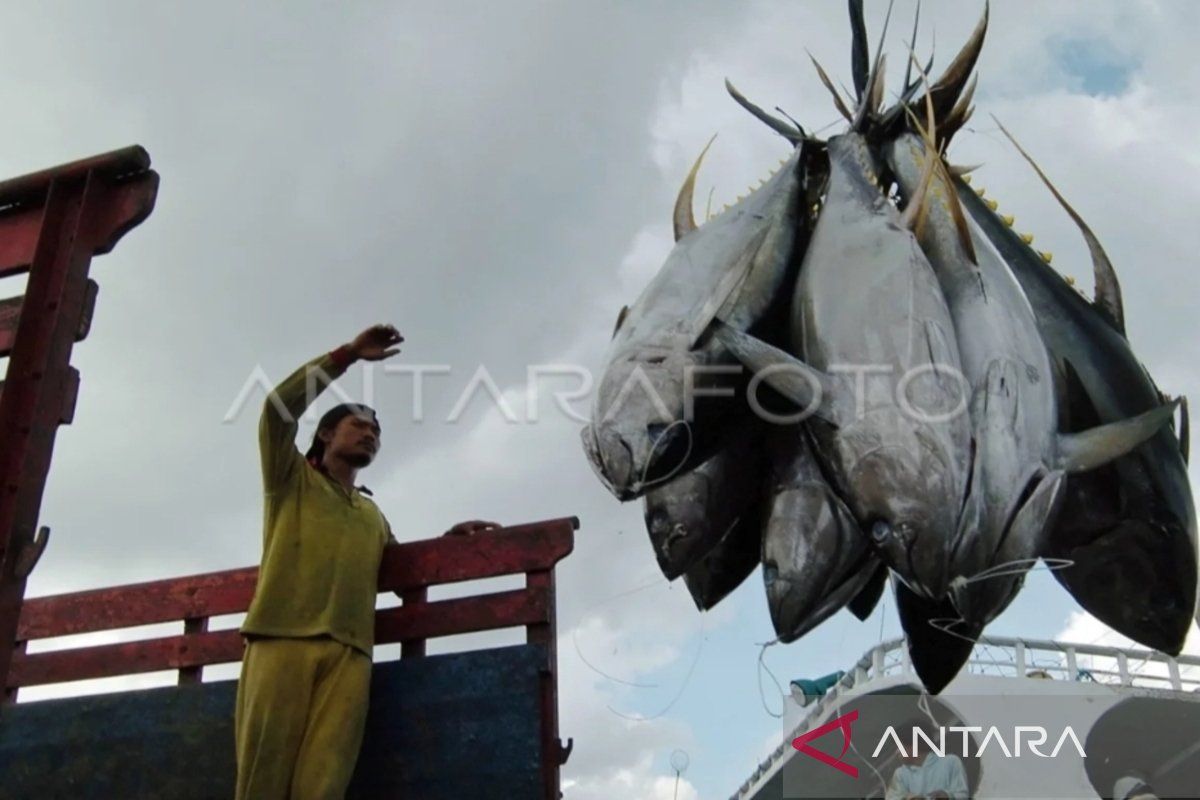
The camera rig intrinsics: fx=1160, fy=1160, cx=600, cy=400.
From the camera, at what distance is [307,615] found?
2.46 meters

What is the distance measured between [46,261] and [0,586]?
0.66 m

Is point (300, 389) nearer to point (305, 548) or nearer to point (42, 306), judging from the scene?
point (305, 548)

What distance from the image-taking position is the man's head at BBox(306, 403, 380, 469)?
2.85 m

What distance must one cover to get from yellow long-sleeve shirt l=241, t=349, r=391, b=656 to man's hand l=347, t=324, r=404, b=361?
36 millimetres

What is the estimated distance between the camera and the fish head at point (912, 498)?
2006mm

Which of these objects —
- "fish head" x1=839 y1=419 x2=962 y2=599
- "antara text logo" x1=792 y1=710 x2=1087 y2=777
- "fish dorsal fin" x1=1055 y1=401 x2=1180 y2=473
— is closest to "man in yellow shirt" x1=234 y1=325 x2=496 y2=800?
"fish head" x1=839 y1=419 x2=962 y2=599

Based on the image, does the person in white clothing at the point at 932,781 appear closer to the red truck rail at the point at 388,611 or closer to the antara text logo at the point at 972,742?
the antara text logo at the point at 972,742

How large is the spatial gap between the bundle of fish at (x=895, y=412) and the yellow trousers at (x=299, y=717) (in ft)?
2.29

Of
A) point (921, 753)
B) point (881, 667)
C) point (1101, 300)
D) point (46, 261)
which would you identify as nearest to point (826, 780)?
point (921, 753)

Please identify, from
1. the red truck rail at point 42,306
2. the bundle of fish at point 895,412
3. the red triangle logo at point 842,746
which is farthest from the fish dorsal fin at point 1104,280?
the red triangle logo at point 842,746

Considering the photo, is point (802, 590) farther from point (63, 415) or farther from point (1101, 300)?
point (63, 415)

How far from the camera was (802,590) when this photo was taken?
237 cm

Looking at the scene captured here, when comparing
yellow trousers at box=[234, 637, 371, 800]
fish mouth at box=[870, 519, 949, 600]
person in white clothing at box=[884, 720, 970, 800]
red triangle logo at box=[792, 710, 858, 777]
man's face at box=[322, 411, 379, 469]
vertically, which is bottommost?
yellow trousers at box=[234, 637, 371, 800]

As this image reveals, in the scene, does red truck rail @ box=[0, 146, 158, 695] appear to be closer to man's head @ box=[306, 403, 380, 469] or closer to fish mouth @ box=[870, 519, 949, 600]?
man's head @ box=[306, 403, 380, 469]
